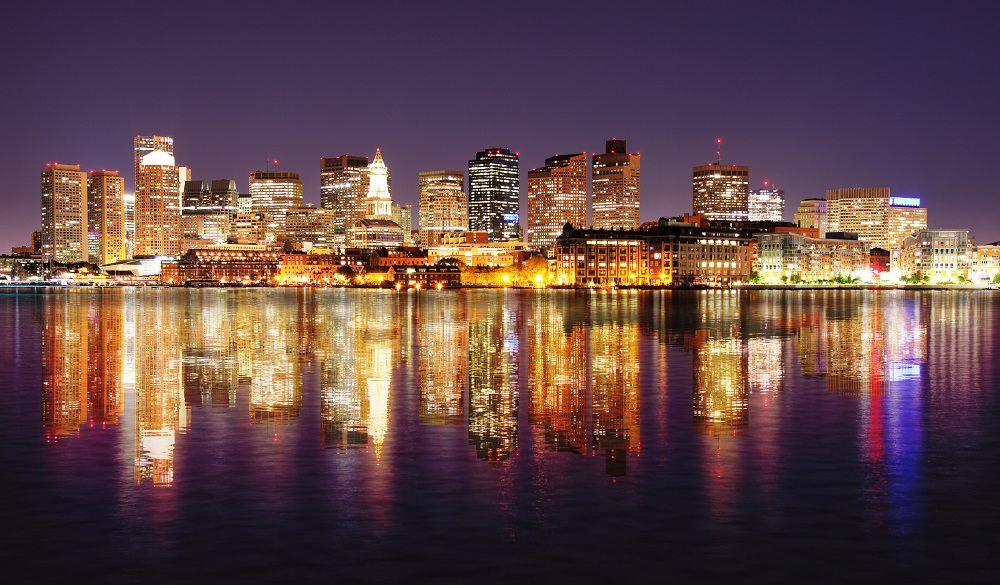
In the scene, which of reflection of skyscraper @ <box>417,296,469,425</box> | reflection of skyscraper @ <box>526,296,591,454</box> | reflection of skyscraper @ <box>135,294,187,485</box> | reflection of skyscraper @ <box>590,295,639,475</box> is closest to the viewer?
reflection of skyscraper @ <box>135,294,187,485</box>

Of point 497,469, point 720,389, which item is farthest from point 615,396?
point 497,469

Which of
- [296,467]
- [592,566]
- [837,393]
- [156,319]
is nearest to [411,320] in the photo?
[156,319]

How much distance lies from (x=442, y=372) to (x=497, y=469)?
1797 cm

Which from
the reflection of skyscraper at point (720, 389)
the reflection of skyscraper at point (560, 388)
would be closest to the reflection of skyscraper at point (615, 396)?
the reflection of skyscraper at point (560, 388)

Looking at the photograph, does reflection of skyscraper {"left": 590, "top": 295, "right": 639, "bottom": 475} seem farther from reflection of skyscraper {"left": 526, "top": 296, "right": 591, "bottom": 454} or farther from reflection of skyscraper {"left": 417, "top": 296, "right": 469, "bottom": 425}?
reflection of skyscraper {"left": 417, "top": 296, "right": 469, "bottom": 425}

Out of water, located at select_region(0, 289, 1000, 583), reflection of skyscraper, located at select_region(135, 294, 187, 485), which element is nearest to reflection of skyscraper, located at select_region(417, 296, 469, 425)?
water, located at select_region(0, 289, 1000, 583)

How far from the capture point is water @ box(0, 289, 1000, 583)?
48.5 ft

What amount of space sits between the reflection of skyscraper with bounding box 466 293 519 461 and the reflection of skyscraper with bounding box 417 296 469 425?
1.45ft

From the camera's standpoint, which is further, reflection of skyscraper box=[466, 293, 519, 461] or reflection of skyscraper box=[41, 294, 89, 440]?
reflection of skyscraper box=[41, 294, 89, 440]

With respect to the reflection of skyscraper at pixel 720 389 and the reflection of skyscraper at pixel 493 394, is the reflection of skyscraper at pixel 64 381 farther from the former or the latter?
the reflection of skyscraper at pixel 720 389

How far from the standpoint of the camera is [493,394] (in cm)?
3181

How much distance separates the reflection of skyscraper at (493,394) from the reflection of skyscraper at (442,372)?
44cm

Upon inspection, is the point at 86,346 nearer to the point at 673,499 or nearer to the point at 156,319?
the point at 156,319

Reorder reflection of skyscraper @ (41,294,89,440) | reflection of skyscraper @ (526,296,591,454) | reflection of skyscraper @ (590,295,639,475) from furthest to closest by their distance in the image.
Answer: reflection of skyscraper @ (41,294,89,440) → reflection of skyscraper @ (526,296,591,454) → reflection of skyscraper @ (590,295,639,475)
